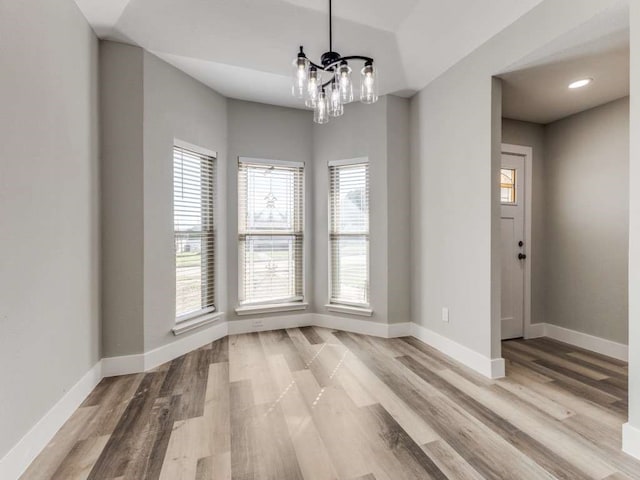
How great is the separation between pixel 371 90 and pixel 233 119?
6.87 feet

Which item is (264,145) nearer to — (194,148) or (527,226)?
(194,148)

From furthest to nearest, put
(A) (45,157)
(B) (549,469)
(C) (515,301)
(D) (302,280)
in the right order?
(D) (302,280) → (C) (515,301) → (A) (45,157) → (B) (549,469)

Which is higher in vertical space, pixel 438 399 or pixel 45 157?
pixel 45 157

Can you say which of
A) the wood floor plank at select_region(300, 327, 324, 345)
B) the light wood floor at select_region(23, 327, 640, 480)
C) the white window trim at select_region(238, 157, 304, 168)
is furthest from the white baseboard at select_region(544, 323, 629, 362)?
the white window trim at select_region(238, 157, 304, 168)

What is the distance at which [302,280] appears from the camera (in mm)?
3883

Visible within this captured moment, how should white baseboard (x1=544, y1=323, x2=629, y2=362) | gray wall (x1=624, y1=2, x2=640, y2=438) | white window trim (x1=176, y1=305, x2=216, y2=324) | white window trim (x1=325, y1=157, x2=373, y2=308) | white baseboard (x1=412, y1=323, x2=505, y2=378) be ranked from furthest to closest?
white window trim (x1=325, y1=157, x2=373, y2=308)
white window trim (x1=176, y1=305, x2=216, y2=324)
white baseboard (x1=544, y1=323, x2=629, y2=362)
white baseboard (x1=412, y1=323, x2=505, y2=378)
gray wall (x1=624, y1=2, x2=640, y2=438)

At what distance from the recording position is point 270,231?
12.2 ft

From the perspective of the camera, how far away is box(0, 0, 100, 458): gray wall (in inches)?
58.1

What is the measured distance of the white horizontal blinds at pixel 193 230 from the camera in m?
2.98

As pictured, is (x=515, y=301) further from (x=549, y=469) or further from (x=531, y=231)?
(x=549, y=469)

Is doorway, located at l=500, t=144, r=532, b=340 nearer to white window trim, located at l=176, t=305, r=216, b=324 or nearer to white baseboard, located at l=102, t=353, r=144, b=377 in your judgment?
white window trim, located at l=176, t=305, r=216, b=324

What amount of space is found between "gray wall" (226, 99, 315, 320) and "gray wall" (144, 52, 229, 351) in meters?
0.49

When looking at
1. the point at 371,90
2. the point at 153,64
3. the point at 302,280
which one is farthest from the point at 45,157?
the point at 302,280

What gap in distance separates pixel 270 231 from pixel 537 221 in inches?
123
